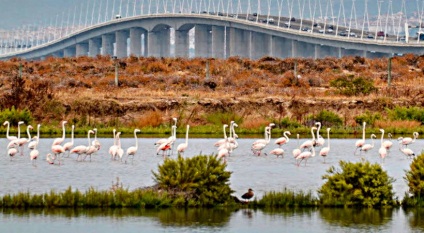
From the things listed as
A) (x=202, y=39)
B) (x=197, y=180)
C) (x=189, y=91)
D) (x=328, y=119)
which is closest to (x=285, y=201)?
(x=197, y=180)

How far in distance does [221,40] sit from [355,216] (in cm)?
14660

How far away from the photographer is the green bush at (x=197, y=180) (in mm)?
23359

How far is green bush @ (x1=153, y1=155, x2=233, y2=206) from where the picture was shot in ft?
76.6

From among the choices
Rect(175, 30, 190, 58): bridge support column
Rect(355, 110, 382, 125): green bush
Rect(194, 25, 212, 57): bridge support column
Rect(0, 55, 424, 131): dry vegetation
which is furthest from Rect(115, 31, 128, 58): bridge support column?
Rect(355, 110, 382, 125): green bush

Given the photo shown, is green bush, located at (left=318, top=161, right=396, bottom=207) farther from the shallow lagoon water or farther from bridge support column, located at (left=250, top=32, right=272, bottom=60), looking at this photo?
bridge support column, located at (left=250, top=32, right=272, bottom=60)

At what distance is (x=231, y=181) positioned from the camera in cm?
2894

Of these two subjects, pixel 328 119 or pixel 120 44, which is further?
pixel 120 44

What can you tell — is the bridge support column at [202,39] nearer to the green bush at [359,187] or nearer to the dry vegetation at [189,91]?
the dry vegetation at [189,91]

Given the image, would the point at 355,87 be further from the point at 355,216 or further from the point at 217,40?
the point at 217,40

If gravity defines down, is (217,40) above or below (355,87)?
above

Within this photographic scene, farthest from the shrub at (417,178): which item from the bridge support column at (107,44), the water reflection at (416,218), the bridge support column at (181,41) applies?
the bridge support column at (107,44)

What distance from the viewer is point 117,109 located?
5909 centimetres

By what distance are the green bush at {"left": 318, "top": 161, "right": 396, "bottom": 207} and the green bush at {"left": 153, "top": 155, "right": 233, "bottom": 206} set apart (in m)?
2.19

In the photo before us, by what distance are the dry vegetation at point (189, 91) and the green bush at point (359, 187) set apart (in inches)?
1156
